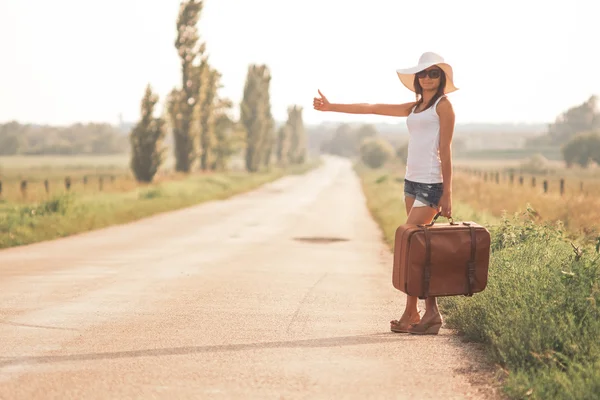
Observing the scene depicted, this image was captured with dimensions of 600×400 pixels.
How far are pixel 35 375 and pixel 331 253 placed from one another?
9425 mm

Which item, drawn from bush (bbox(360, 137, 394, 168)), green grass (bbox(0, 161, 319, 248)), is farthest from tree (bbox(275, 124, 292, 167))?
green grass (bbox(0, 161, 319, 248))

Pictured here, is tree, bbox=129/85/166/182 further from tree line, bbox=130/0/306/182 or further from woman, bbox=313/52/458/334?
woman, bbox=313/52/458/334

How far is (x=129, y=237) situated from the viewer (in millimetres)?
16969

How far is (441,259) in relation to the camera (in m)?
6.44

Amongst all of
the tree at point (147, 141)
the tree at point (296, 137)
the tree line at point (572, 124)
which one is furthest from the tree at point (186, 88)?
the tree line at point (572, 124)

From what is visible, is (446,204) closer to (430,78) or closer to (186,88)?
(430,78)

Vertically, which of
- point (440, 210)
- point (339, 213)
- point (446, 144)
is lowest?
point (339, 213)

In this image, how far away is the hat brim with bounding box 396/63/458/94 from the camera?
21.3 feet

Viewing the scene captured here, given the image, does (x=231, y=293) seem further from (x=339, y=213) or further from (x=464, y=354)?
(x=339, y=213)

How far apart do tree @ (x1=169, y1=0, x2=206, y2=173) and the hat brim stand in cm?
3764

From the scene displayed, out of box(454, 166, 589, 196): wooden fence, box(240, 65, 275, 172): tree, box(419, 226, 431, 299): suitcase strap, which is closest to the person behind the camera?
box(419, 226, 431, 299): suitcase strap

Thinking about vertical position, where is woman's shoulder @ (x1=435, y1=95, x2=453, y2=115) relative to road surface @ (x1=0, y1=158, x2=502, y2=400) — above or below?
above

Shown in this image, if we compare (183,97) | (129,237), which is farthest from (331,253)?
(183,97)

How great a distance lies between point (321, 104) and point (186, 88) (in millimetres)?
37737
